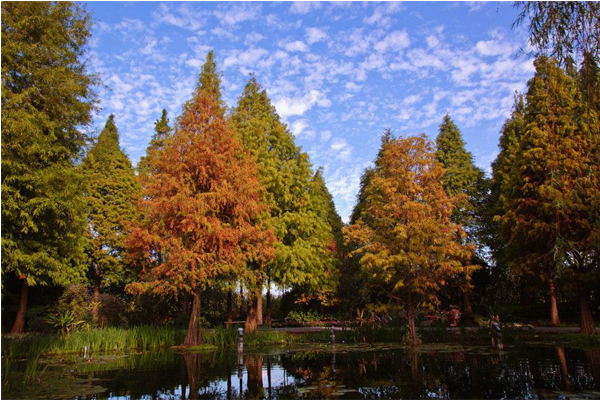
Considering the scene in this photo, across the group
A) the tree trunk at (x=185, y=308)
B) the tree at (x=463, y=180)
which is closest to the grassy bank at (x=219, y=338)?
the tree trunk at (x=185, y=308)

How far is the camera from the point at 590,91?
784 cm

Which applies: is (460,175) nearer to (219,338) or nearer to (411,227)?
(411,227)

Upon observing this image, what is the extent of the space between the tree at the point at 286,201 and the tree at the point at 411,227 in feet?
12.4

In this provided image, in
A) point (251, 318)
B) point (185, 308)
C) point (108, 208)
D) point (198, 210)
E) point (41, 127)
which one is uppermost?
point (41, 127)

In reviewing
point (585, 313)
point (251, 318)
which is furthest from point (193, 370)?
point (585, 313)

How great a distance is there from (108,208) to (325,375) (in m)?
20.5

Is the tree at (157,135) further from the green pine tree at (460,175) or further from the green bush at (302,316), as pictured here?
the green pine tree at (460,175)

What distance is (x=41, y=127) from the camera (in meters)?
14.5

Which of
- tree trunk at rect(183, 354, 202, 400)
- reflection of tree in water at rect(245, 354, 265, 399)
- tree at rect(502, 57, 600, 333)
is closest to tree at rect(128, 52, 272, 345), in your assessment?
tree trunk at rect(183, 354, 202, 400)

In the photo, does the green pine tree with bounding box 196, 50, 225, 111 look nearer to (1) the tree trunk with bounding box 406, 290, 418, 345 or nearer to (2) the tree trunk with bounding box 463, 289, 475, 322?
(1) the tree trunk with bounding box 406, 290, 418, 345

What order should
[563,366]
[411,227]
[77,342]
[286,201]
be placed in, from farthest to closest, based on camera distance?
[286,201] < [411,227] < [77,342] < [563,366]

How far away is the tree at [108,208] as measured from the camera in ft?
80.0

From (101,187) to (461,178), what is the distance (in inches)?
965

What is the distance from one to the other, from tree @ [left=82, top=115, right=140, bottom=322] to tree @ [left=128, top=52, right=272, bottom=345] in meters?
7.98
